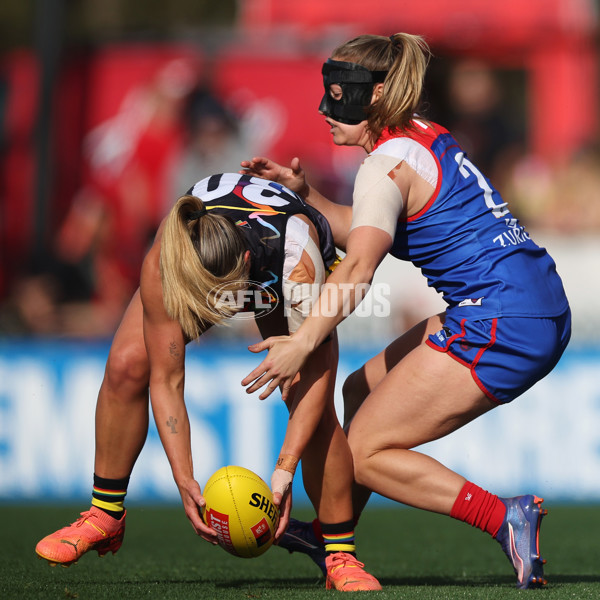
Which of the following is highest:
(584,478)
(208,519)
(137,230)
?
(208,519)

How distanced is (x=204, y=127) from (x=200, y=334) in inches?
340

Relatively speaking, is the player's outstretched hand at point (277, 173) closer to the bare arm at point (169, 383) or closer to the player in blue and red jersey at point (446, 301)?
the player in blue and red jersey at point (446, 301)

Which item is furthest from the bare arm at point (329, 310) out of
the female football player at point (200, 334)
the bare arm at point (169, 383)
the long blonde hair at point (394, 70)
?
the long blonde hair at point (394, 70)

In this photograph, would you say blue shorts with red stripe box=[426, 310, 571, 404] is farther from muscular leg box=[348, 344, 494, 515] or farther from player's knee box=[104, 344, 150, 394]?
player's knee box=[104, 344, 150, 394]

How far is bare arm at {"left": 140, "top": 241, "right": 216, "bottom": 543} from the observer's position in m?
4.16

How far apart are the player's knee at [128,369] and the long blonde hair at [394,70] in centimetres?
144

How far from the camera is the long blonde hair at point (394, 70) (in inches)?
171

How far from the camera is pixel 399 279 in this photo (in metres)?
10.4

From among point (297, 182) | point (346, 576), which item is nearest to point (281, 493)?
point (346, 576)

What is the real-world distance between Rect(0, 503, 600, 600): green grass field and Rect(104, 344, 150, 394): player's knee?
0.87 m

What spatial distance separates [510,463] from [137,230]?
576 centimetres

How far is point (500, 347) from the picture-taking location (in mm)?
4297

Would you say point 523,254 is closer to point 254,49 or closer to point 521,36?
point 254,49

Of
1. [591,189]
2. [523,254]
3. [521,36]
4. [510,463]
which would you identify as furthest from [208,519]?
[521,36]
